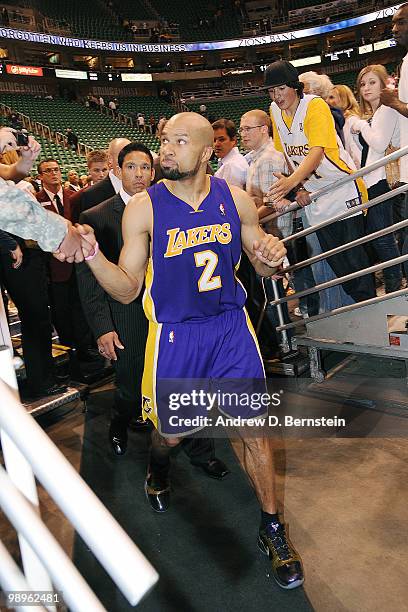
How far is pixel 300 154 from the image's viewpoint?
3.58 metres

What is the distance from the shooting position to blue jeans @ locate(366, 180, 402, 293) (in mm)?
3992

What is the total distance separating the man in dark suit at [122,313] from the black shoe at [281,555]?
0.86m

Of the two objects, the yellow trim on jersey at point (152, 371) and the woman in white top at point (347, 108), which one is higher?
the woman in white top at point (347, 108)

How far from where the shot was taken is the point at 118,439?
325 centimetres

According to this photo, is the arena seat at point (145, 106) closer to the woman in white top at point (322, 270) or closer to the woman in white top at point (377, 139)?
the woman in white top at point (322, 270)

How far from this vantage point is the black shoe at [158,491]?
8.51ft

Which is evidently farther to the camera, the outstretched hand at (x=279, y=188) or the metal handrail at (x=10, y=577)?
the outstretched hand at (x=279, y=188)

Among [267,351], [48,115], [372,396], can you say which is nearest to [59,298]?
[267,351]

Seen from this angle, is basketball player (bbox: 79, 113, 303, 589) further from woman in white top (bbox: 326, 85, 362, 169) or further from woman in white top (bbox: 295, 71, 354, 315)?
woman in white top (bbox: 326, 85, 362, 169)

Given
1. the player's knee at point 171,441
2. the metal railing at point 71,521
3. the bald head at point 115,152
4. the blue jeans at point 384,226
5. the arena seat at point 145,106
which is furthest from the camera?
the arena seat at point 145,106

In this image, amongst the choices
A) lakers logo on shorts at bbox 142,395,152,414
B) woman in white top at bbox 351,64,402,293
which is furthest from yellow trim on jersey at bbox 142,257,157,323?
woman in white top at bbox 351,64,402,293

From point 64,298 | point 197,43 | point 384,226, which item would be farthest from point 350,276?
point 197,43

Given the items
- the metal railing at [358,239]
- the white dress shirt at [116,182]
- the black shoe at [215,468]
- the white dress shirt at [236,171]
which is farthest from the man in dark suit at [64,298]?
the black shoe at [215,468]

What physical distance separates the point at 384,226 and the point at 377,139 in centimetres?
73
